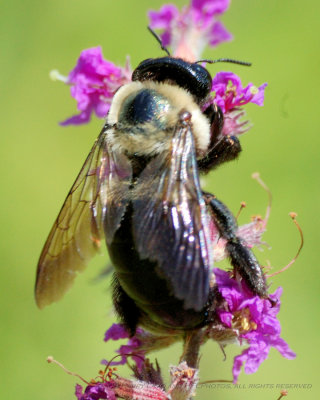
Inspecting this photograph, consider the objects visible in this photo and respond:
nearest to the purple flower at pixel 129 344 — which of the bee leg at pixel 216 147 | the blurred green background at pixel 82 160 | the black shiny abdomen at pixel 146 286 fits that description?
the black shiny abdomen at pixel 146 286

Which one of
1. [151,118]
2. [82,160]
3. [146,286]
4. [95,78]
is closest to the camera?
[146,286]

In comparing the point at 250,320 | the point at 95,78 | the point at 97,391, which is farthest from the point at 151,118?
the point at 97,391

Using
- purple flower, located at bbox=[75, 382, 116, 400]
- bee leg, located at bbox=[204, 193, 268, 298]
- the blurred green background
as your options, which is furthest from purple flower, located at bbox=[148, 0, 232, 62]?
purple flower, located at bbox=[75, 382, 116, 400]

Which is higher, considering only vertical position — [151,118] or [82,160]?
[82,160]

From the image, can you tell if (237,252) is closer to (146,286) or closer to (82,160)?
(146,286)

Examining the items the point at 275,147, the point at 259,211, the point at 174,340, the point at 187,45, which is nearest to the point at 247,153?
the point at 275,147

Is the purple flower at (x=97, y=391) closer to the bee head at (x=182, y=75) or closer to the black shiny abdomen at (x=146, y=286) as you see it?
the black shiny abdomen at (x=146, y=286)
